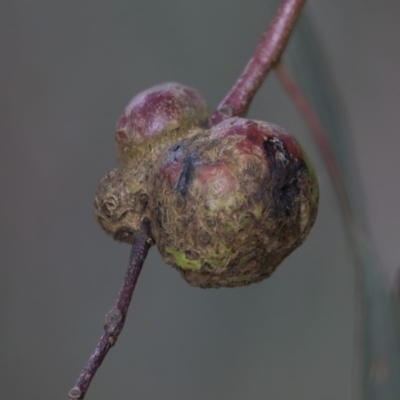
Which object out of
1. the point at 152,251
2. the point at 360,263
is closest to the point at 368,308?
the point at 360,263

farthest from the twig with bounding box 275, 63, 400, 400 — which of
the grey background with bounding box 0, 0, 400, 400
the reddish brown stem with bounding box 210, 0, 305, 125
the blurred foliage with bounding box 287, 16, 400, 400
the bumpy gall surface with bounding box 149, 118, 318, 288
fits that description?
the grey background with bounding box 0, 0, 400, 400

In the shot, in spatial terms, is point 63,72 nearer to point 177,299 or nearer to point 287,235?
point 177,299

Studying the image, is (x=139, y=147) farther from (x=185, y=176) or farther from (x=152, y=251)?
(x=152, y=251)

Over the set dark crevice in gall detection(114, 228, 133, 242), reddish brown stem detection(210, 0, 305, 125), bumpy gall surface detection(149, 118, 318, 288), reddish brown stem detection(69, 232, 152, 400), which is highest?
reddish brown stem detection(210, 0, 305, 125)

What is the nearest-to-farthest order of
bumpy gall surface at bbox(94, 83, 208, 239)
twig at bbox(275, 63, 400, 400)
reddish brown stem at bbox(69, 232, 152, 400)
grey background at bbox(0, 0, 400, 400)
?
reddish brown stem at bbox(69, 232, 152, 400) → bumpy gall surface at bbox(94, 83, 208, 239) → twig at bbox(275, 63, 400, 400) → grey background at bbox(0, 0, 400, 400)

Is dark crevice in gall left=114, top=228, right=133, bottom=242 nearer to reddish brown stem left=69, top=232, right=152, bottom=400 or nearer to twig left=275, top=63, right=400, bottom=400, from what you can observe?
reddish brown stem left=69, top=232, right=152, bottom=400
